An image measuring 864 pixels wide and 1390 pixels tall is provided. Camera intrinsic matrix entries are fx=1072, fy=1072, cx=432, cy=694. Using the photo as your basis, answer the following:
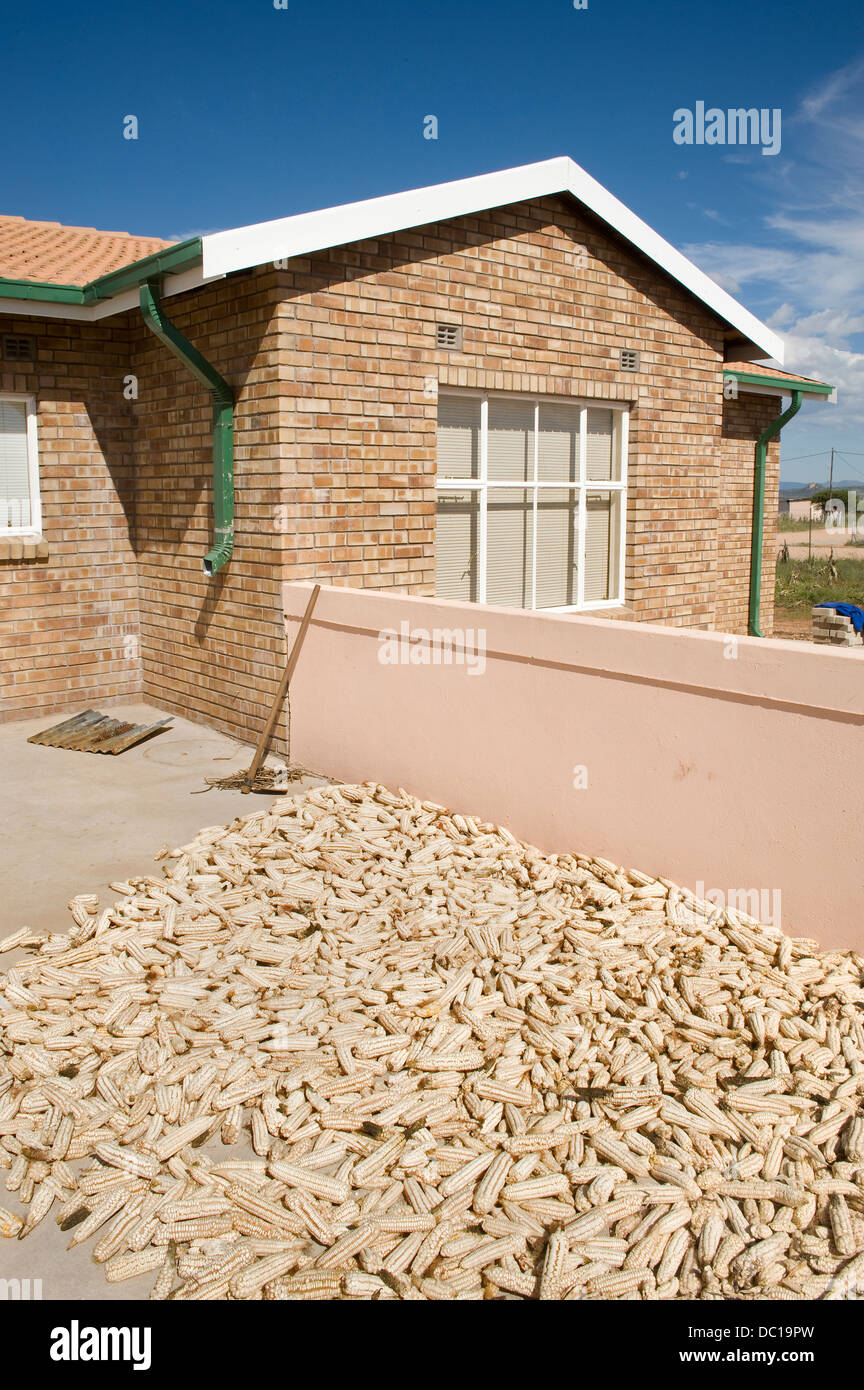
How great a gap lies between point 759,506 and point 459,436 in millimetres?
5680

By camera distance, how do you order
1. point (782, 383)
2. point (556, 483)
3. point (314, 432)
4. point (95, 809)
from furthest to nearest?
1. point (782, 383)
2. point (556, 483)
3. point (314, 432)
4. point (95, 809)

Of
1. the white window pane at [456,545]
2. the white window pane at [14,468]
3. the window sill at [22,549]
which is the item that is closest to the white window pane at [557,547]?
the white window pane at [456,545]

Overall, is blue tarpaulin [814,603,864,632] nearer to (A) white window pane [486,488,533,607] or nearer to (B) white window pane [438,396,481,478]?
(A) white window pane [486,488,533,607]

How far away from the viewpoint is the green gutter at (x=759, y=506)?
488 inches

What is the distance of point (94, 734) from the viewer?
8.12m

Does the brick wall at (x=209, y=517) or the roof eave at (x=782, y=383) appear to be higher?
the roof eave at (x=782, y=383)

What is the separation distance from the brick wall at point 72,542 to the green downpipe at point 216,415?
141 centimetres

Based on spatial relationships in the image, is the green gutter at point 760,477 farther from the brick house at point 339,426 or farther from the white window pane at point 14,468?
the white window pane at point 14,468

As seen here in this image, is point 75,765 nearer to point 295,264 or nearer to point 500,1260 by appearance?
point 295,264

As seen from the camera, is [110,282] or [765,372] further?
[765,372]

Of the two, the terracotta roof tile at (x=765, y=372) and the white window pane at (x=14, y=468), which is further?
the terracotta roof tile at (x=765, y=372)

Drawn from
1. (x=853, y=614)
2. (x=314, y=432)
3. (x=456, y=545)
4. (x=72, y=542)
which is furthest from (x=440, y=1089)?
(x=853, y=614)

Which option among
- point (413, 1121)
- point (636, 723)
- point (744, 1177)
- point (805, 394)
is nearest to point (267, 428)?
point (636, 723)

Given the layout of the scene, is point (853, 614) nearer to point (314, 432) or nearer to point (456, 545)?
point (456, 545)
